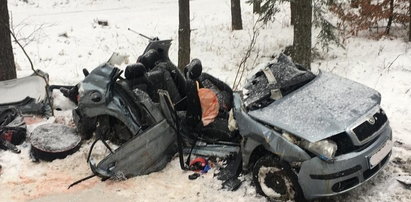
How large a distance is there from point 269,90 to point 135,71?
211 centimetres

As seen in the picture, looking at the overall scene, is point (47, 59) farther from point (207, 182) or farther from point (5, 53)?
point (207, 182)

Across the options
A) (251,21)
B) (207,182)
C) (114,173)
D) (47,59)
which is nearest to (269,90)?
(207,182)

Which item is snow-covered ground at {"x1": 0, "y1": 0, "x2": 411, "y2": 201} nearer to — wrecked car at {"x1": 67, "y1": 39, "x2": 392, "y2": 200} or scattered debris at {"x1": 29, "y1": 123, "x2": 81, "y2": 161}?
scattered debris at {"x1": 29, "y1": 123, "x2": 81, "y2": 161}

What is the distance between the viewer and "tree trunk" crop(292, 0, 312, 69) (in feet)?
30.0

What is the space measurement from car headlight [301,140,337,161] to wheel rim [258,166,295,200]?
493mm

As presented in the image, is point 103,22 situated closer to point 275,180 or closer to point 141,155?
point 141,155

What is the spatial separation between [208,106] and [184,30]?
14.5 feet

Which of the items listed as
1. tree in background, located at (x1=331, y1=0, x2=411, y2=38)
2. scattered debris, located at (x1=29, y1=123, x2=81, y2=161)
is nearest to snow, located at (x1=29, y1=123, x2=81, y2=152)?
scattered debris, located at (x1=29, y1=123, x2=81, y2=161)

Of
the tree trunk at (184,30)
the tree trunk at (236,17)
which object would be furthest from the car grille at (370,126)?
the tree trunk at (236,17)

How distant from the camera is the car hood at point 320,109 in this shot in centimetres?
469

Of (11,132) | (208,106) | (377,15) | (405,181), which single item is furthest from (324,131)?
(377,15)

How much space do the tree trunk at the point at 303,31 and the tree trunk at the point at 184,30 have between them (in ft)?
8.13

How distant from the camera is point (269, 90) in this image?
18.0ft

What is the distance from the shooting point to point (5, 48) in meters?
8.55
